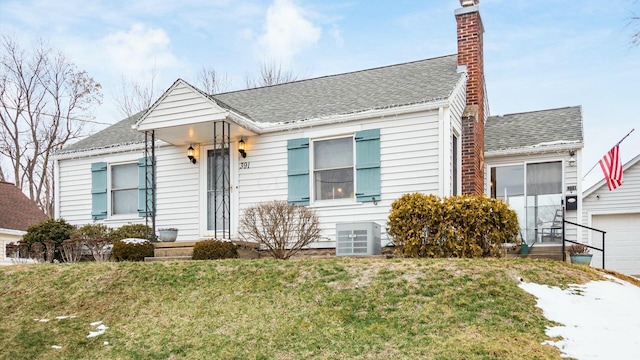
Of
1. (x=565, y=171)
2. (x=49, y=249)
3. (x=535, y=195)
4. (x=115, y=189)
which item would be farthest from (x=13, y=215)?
(x=565, y=171)

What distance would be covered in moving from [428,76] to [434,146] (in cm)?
250

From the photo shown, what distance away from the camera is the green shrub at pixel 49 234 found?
12.7m

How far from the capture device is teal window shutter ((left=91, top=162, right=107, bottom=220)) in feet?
45.5

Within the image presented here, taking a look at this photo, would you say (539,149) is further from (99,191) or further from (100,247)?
(99,191)

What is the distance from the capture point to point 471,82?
1259cm

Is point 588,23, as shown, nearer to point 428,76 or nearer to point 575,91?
point 575,91

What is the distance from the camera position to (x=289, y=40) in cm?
2578

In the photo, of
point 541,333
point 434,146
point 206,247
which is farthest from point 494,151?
point 541,333

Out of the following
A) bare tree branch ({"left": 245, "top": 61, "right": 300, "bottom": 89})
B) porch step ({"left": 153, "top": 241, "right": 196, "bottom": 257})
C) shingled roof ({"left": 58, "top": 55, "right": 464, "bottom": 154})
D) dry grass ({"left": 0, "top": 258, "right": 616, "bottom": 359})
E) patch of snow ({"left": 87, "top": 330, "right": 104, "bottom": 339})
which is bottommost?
patch of snow ({"left": 87, "top": 330, "right": 104, "bottom": 339})

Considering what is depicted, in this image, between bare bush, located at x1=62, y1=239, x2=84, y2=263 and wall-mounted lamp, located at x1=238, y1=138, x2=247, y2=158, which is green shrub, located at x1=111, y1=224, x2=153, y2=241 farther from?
wall-mounted lamp, located at x1=238, y1=138, x2=247, y2=158

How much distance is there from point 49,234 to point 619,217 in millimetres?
15484

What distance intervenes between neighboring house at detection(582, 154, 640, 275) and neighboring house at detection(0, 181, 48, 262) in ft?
63.2

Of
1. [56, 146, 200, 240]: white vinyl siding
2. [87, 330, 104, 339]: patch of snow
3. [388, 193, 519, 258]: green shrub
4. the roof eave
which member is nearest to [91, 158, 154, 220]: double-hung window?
[56, 146, 200, 240]: white vinyl siding

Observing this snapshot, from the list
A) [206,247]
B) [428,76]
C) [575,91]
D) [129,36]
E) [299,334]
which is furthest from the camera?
[129,36]
